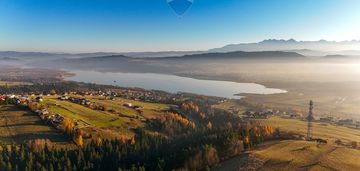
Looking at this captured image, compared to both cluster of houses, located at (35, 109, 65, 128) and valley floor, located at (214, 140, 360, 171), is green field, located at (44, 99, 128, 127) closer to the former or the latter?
cluster of houses, located at (35, 109, 65, 128)

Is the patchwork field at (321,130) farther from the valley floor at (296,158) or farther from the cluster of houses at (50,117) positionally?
the cluster of houses at (50,117)

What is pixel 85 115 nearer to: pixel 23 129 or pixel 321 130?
pixel 23 129

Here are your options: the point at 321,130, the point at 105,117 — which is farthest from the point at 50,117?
the point at 321,130

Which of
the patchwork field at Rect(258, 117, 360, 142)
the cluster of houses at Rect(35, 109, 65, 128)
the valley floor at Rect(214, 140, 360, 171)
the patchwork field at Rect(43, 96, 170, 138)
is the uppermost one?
the valley floor at Rect(214, 140, 360, 171)

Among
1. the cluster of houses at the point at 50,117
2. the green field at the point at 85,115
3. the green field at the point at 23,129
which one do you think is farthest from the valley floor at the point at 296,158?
the green field at the point at 85,115

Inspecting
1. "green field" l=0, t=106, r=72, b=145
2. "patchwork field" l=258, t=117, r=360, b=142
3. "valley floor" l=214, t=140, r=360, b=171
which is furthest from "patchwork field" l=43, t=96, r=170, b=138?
"valley floor" l=214, t=140, r=360, b=171
